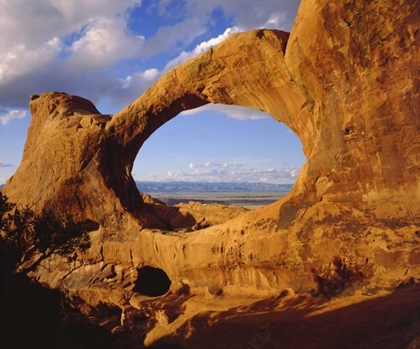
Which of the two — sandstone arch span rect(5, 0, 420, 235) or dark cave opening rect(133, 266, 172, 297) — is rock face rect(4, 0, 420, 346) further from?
dark cave opening rect(133, 266, 172, 297)

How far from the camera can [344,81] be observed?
9.47 meters

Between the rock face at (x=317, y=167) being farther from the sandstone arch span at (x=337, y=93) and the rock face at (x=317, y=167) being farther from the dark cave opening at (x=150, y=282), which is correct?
the dark cave opening at (x=150, y=282)

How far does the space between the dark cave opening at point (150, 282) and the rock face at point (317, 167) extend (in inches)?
9.3

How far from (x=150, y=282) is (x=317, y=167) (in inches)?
361

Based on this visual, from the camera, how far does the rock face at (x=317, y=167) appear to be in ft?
28.0

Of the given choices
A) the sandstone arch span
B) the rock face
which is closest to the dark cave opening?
the rock face

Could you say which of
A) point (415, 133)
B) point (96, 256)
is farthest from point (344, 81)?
point (96, 256)

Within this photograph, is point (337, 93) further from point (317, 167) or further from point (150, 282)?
point (150, 282)

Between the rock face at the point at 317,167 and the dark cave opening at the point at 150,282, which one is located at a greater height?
the rock face at the point at 317,167

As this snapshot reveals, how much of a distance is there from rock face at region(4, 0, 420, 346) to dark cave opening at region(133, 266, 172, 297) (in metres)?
0.24

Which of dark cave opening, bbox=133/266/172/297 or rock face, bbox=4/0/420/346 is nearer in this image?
rock face, bbox=4/0/420/346

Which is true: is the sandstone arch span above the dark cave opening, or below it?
above

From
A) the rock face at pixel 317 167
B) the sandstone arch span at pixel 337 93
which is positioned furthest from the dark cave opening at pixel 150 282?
the sandstone arch span at pixel 337 93

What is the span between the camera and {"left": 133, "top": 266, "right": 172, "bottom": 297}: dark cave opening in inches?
595
